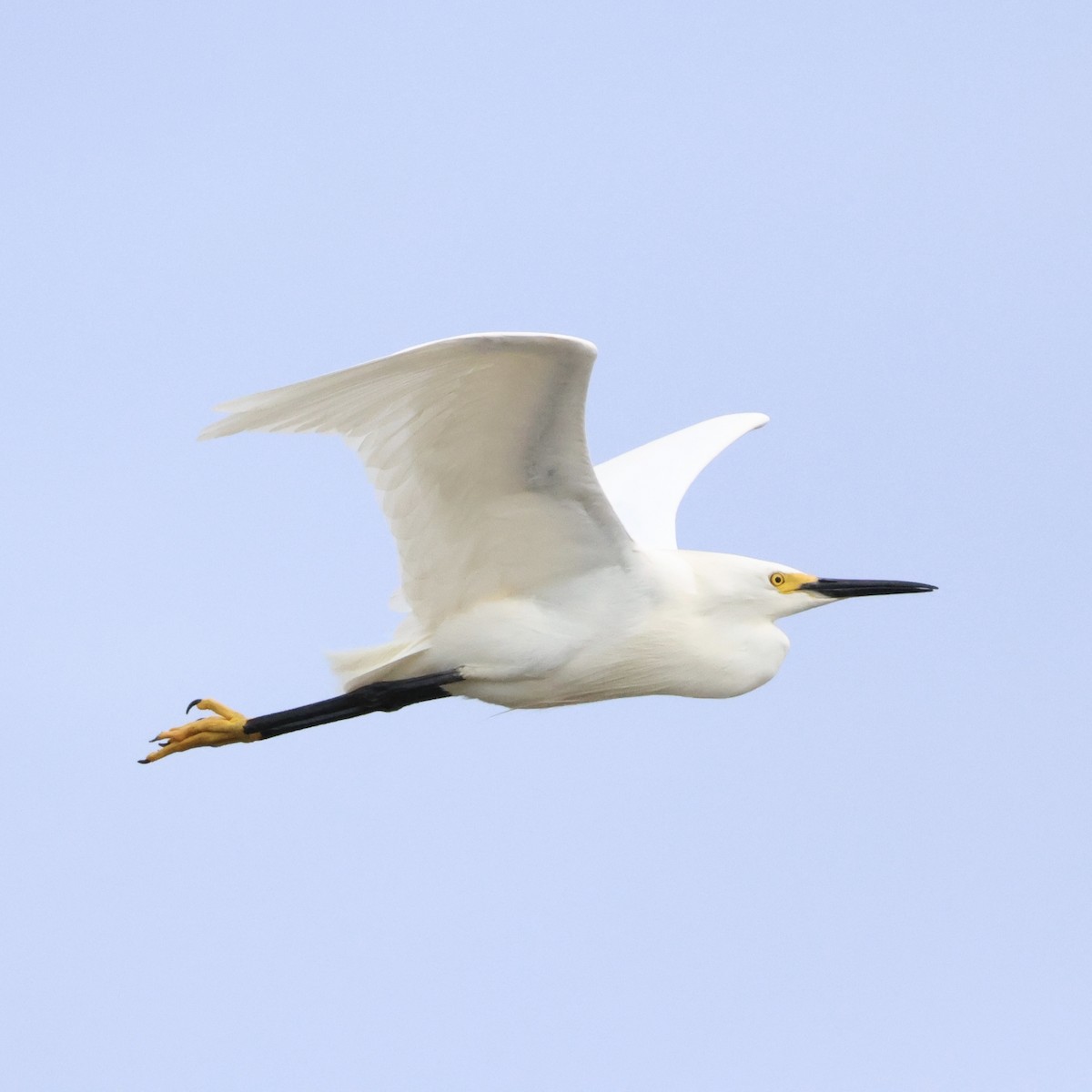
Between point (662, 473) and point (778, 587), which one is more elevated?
point (662, 473)

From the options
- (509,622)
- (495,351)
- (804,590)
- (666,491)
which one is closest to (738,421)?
(666,491)

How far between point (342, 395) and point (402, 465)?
0.75m

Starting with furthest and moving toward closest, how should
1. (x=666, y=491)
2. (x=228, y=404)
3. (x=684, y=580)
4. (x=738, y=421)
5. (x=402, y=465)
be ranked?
(x=738, y=421)
(x=666, y=491)
(x=684, y=580)
(x=402, y=465)
(x=228, y=404)

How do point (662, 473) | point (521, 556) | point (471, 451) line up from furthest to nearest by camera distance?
1. point (662, 473)
2. point (521, 556)
3. point (471, 451)

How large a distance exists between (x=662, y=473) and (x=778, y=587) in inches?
70.9

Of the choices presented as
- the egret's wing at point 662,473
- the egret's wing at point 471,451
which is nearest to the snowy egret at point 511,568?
the egret's wing at point 471,451

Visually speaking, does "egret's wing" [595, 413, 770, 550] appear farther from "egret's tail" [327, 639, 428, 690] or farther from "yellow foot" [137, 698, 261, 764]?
"yellow foot" [137, 698, 261, 764]

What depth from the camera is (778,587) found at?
1079 centimetres

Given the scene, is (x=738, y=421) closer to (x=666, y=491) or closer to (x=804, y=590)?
(x=666, y=491)

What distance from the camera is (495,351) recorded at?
28.7 ft

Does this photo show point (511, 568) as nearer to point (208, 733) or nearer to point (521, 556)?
point (521, 556)

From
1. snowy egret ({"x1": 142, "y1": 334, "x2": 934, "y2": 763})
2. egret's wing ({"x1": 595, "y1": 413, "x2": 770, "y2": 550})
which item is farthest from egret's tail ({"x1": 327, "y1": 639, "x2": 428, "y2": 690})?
egret's wing ({"x1": 595, "y1": 413, "x2": 770, "y2": 550})

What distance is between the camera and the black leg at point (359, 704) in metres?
10.3

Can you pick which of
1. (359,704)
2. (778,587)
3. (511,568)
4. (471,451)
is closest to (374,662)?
(359,704)
